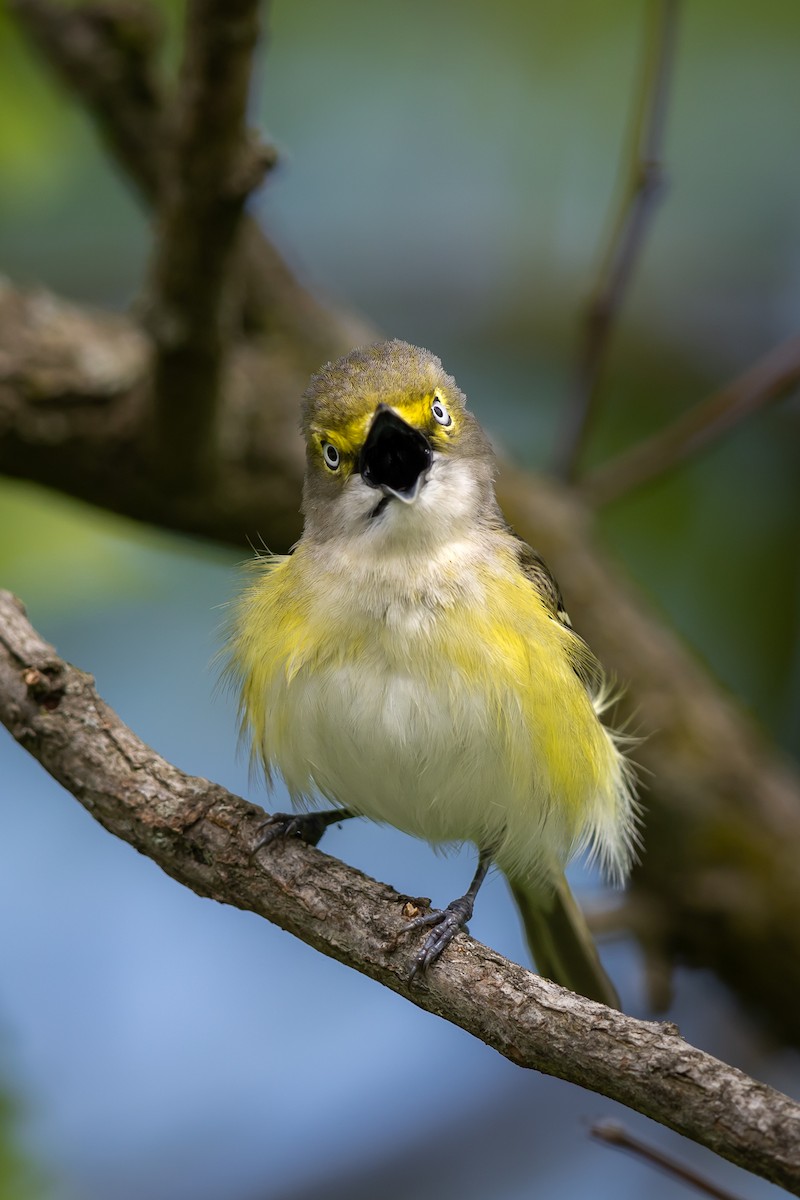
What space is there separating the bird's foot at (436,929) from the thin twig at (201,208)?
2413mm

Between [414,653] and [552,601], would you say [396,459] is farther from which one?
[552,601]

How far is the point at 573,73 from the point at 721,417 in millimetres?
2900

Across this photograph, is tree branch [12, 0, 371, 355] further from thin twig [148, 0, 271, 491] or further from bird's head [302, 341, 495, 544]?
bird's head [302, 341, 495, 544]

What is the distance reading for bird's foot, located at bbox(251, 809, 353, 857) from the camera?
123 inches

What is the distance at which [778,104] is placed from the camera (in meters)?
7.37

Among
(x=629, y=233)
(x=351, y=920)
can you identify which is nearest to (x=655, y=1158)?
(x=351, y=920)

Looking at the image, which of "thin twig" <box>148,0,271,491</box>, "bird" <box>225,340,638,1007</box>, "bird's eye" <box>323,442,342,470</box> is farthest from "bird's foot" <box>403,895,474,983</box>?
"thin twig" <box>148,0,271,491</box>

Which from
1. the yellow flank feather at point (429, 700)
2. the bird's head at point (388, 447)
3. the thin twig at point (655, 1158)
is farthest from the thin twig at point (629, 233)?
the thin twig at point (655, 1158)

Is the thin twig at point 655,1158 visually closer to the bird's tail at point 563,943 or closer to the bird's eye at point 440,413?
the bird's tail at point 563,943

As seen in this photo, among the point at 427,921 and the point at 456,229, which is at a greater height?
the point at 456,229

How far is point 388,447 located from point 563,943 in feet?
5.84

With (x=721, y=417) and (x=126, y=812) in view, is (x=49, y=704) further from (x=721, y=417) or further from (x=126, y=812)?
(x=721, y=417)

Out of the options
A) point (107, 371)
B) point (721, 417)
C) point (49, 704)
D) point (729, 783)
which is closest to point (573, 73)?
point (721, 417)

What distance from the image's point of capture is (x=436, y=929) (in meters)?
2.95
